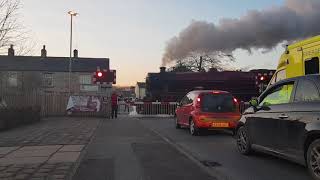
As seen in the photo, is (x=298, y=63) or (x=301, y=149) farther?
(x=298, y=63)

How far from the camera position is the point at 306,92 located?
920 centimetres

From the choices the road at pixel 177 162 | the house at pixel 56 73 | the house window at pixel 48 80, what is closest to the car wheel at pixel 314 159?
the road at pixel 177 162

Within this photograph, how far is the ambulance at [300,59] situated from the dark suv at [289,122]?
2.10 meters

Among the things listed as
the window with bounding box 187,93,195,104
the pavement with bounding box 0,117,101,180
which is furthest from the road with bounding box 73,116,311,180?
the window with bounding box 187,93,195,104

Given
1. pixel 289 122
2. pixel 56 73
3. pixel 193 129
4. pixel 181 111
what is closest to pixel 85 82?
pixel 56 73

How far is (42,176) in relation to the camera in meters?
9.16

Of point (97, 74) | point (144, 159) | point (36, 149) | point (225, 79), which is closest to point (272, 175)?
point (144, 159)

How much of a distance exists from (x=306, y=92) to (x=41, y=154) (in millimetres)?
6440

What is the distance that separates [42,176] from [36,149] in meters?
4.32

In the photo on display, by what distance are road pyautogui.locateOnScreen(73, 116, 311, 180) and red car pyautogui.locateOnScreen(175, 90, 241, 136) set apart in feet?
6.36

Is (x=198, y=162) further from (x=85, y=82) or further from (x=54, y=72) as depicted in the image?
(x=54, y=72)

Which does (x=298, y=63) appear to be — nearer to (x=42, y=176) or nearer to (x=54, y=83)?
(x=42, y=176)

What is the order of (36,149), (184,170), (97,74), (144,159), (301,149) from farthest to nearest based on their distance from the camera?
(97,74) → (36,149) → (144,159) → (184,170) → (301,149)

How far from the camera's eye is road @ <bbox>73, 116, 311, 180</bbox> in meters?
9.26
